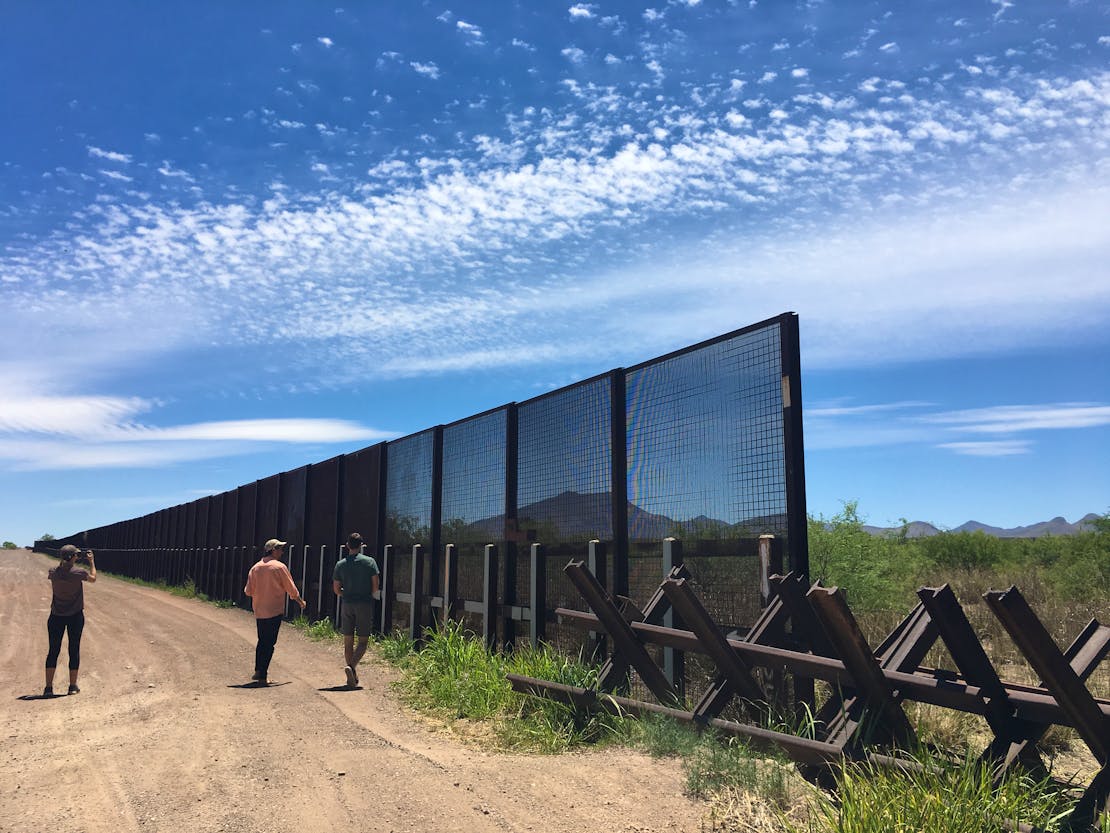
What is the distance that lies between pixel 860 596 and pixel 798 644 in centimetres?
1229

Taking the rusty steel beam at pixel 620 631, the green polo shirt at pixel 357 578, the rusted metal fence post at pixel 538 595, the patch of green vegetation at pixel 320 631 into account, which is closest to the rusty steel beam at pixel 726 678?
the rusty steel beam at pixel 620 631

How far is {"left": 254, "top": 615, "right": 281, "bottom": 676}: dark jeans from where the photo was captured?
10562 mm

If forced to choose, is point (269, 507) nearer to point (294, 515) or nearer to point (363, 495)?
point (294, 515)

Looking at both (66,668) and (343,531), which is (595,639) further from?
(343,531)

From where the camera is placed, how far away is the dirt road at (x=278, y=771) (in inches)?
204

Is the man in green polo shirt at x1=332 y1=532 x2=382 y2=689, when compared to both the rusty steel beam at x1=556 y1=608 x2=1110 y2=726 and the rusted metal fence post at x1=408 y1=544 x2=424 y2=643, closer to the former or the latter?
the rusted metal fence post at x1=408 y1=544 x2=424 y2=643

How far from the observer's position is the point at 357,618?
11227 millimetres

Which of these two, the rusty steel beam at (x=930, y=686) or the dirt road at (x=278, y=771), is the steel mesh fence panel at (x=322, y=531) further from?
the rusty steel beam at (x=930, y=686)

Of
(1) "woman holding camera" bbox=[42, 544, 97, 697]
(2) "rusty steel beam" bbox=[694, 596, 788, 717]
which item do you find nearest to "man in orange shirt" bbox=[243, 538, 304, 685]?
(1) "woman holding camera" bbox=[42, 544, 97, 697]

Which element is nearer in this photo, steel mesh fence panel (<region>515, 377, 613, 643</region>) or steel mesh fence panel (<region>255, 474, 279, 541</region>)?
steel mesh fence panel (<region>515, 377, 613, 643</region>)

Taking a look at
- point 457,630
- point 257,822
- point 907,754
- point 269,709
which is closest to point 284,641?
point 457,630

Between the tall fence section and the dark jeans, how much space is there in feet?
8.39

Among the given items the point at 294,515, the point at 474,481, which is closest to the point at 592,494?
the point at 474,481

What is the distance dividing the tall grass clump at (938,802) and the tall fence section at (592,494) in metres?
2.26
